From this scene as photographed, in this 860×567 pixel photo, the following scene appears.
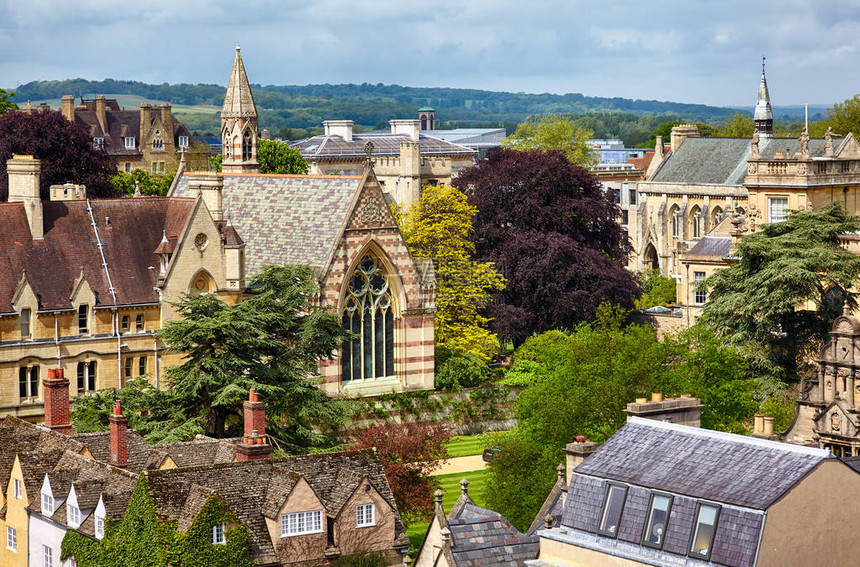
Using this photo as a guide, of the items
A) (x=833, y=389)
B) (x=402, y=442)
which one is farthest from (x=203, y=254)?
(x=833, y=389)

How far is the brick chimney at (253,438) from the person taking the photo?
1722 inches

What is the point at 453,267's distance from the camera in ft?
272

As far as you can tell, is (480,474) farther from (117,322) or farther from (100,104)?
(100,104)

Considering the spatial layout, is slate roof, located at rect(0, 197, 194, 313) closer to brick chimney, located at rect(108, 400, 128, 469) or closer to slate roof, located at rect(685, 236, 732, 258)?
brick chimney, located at rect(108, 400, 128, 469)

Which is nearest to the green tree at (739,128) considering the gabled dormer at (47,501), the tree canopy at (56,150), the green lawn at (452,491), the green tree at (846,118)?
the green tree at (846,118)

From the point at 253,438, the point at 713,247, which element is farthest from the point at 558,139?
the point at 253,438

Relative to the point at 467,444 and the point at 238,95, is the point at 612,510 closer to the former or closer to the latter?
the point at 467,444

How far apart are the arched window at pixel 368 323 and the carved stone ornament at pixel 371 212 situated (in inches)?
57.4

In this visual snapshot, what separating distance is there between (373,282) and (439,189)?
47.2 feet

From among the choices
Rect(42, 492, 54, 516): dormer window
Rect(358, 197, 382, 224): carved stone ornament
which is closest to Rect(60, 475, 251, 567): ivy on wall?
Rect(42, 492, 54, 516): dormer window

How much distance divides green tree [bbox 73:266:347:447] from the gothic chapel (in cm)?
937

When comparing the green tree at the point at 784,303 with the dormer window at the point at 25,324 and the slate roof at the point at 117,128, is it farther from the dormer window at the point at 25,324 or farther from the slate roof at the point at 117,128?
the slate roof at the point at 117,128

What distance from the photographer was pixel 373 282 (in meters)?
72.2

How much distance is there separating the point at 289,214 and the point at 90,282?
941 cm
